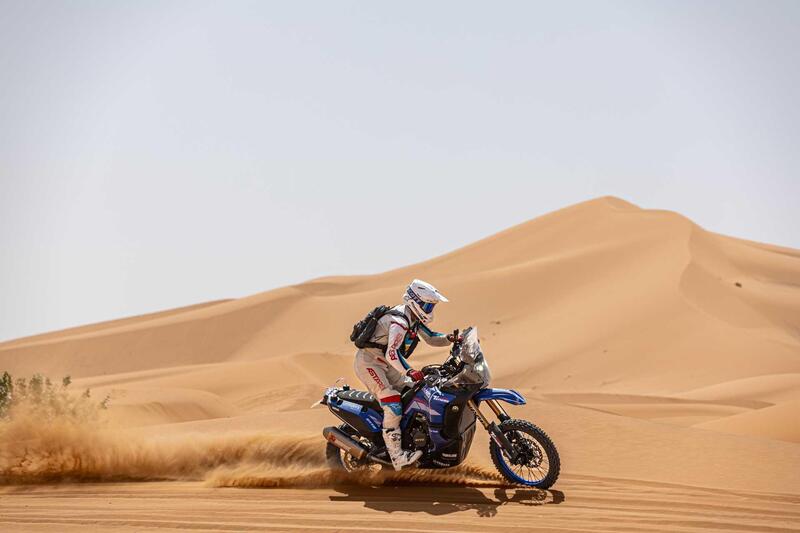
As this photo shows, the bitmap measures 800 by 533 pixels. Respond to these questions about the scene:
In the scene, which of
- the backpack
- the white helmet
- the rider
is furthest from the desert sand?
the white helmet

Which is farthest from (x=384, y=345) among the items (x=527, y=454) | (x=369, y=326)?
(x=527, y=454)

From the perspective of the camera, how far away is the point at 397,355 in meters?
7.84

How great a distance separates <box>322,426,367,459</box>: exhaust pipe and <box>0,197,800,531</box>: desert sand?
314 mm

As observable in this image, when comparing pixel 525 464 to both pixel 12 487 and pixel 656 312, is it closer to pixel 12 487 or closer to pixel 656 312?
pixel 12 487

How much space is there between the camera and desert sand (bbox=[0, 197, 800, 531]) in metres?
7.32

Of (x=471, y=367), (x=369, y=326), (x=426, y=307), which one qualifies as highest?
(x=426, y=307)

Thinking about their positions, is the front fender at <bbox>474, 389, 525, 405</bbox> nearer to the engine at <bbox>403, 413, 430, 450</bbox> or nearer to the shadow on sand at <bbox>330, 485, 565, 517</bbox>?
the engine at <bbox>403, 413, 430, 450</bbox>

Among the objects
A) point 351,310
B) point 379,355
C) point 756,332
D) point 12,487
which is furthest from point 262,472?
point 351,310

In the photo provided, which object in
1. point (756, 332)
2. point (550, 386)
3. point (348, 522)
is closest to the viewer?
point (348, 522)

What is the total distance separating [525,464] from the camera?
7.67 m

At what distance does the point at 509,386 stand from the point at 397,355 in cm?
2370

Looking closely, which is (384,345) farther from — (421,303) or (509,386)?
(509,386)

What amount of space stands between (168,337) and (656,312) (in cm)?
2820

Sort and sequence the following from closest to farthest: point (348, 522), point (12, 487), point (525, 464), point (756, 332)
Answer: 1. point (348, 522)
2. point (525, 464)
3. point (12, 487)
4. point (756, 332)
